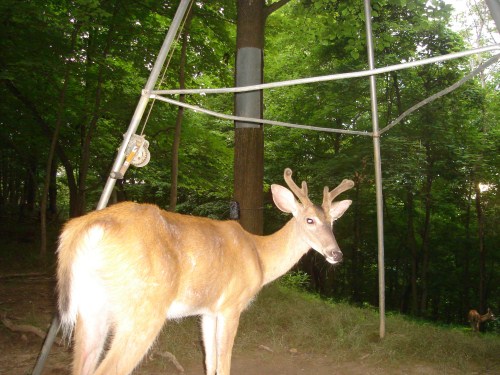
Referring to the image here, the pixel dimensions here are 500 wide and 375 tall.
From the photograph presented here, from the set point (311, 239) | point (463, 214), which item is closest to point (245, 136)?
point (311, 239)

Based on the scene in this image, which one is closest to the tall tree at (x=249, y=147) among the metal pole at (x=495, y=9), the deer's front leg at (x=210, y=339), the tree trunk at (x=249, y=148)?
the tree trunk at (x=249, y=148)

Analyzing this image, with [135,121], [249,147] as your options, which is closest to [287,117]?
[249,147]

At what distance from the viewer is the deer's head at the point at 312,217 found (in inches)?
175

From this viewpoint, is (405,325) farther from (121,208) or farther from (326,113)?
(326,113)

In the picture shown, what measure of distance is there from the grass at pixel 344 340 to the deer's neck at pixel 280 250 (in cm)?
161

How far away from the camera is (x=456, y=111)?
15289mm

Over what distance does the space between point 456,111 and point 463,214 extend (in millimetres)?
6928

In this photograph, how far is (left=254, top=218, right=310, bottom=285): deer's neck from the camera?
14.7 feet

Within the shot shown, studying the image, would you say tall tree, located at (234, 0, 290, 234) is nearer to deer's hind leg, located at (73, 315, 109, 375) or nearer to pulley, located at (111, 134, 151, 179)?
pulley, located at (111, 134, 151, 179)

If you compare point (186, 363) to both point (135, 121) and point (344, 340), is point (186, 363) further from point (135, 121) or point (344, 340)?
point (135, 121)

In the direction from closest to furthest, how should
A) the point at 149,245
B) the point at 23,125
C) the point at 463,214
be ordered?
the point at 149,245
the point at 23,125
the point at 463,214

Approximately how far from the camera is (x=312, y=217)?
4.63m

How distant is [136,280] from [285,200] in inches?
88.4

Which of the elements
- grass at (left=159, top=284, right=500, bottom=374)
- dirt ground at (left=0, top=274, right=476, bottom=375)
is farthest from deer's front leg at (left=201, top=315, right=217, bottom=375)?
grass at (left=159, top=284, right=500, bottom=374)
